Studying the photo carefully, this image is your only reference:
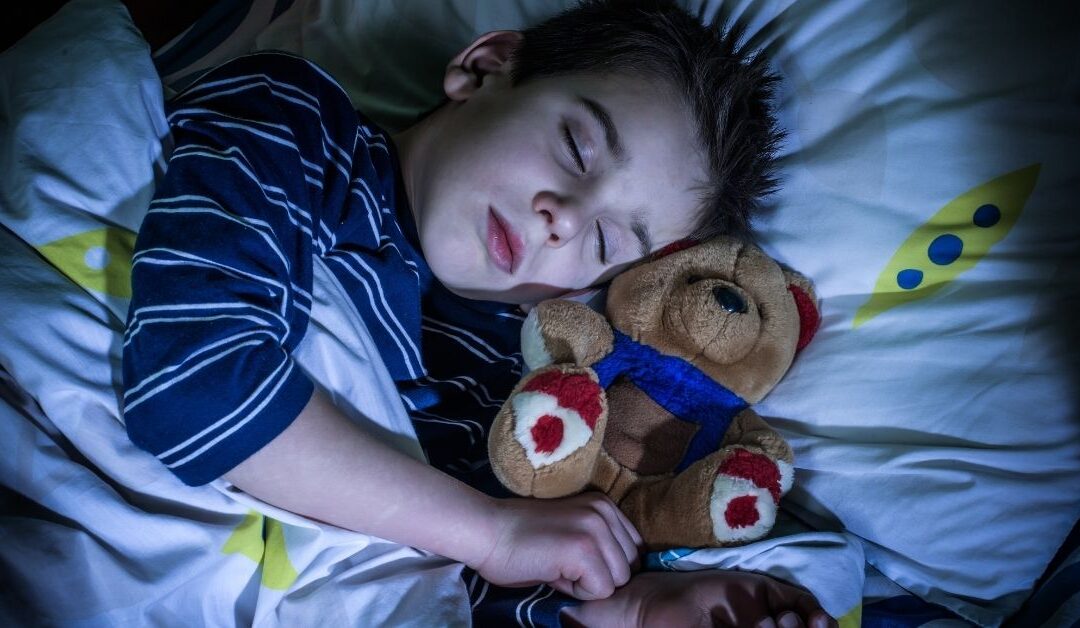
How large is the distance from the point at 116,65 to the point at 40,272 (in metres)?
0.25

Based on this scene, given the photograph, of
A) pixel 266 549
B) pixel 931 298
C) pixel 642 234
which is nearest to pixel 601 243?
pixel 642 234

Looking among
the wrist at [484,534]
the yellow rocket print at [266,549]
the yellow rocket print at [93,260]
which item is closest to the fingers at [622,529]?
the wrist at [484,534]

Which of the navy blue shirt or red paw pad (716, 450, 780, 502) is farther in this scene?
red paw pad (716, 450, 780, 502)

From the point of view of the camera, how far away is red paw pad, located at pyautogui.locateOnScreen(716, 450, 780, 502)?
0.80 meters

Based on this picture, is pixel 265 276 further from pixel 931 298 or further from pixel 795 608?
pixel 931 298

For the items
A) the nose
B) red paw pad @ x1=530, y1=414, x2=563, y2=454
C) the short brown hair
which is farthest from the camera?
the short brown hair

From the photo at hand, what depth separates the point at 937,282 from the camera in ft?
3.07

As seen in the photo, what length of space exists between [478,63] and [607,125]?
0.82 ft

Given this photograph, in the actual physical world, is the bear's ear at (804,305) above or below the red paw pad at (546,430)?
above

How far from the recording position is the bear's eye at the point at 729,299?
0.83 meters

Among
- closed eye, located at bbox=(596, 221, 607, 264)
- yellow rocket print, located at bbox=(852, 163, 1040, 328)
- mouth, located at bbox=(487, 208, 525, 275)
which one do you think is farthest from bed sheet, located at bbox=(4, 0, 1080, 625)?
mouth, located at bbox=(487, 208, 525, 275)

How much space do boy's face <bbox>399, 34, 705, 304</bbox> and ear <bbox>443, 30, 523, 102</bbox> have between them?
4 cm

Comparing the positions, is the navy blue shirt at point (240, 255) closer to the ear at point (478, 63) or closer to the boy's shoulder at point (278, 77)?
the boy's shoulder at point (278, 77)

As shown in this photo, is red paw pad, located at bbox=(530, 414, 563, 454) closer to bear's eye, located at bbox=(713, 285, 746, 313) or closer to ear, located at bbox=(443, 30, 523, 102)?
bear's eye, located at bbox=(713, 285, 746, 313)
